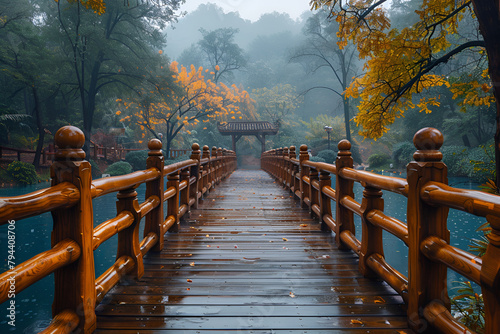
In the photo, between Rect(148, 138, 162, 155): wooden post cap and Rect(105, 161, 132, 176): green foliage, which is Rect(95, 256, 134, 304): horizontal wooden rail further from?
Rect(105, 161, 132, 176): green foliage

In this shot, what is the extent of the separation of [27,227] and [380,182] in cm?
874

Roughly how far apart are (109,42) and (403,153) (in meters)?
19.8

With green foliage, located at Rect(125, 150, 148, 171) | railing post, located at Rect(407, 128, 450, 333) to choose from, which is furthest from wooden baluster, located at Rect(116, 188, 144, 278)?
green foliage, located at Rect(125, 150, 148, 171)

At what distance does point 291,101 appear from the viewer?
130ft

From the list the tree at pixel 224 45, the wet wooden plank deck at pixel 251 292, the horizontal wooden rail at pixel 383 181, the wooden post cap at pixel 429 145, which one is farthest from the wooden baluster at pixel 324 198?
the tree at pixel 224 45

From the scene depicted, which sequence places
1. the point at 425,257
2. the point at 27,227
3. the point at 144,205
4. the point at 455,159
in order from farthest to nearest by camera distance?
the point at 455,159, the point at 27,227, the point at 144,205, the point at 425,257

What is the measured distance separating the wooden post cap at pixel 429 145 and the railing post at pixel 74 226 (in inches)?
72.7

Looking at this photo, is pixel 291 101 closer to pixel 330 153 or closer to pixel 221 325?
pixel 330 153

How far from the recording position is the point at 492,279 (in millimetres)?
1259

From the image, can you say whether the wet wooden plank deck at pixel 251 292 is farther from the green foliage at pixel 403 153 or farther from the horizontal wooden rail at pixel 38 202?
the green foliage at pixel 403 153

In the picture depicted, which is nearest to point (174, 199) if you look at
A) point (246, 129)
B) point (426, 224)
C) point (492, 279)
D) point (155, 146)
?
point (155, 146)

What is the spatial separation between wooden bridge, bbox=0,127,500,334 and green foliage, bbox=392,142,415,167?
21.0m

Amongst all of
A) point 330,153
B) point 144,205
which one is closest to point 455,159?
point 330,153

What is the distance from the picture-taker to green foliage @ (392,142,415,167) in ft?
72.3
